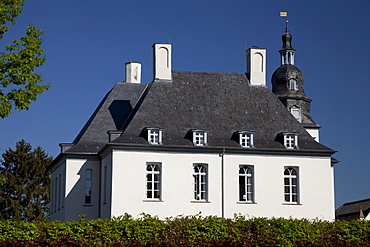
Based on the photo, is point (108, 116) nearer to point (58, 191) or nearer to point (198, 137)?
point (58, 191)

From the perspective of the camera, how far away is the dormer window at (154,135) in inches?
1614

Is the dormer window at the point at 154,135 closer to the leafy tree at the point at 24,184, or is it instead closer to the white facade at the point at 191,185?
the white facade at the point at 191,185

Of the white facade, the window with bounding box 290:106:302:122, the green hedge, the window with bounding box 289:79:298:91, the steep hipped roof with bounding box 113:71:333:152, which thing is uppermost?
the window with bounding box 289:79:298:91

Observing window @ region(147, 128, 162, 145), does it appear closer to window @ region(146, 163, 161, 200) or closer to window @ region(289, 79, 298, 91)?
window @ region(146, 163, 161, 200)

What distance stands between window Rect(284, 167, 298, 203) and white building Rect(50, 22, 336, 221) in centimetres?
6

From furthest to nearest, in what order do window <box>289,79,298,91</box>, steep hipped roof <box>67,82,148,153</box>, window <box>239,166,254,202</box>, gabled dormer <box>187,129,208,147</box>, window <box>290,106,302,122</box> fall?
1. window <box>289,79,298,91</box>
2. window <box>290,106,302,122</box>
3. steep hipped roof <box>67,82,148,153</box>
4. window <box>239,166,254,202</box>
5. gabled dormer <box>187,129,208,147</box>

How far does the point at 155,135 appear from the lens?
135ft

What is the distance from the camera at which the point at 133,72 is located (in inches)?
2064

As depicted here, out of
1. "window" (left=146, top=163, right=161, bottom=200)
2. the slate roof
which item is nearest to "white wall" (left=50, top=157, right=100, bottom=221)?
"window" (left=146, top=163, right=161, bottom=200)

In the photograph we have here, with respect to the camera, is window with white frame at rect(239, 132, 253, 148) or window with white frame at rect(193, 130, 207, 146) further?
window with white frame at rect(239, 132, 253, 148)

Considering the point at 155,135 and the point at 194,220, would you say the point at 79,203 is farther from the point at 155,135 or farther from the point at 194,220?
the point at 194,220

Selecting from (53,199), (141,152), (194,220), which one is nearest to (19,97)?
(194,220)

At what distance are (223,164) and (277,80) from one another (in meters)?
19.3

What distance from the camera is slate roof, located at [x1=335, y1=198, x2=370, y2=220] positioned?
8422cm
